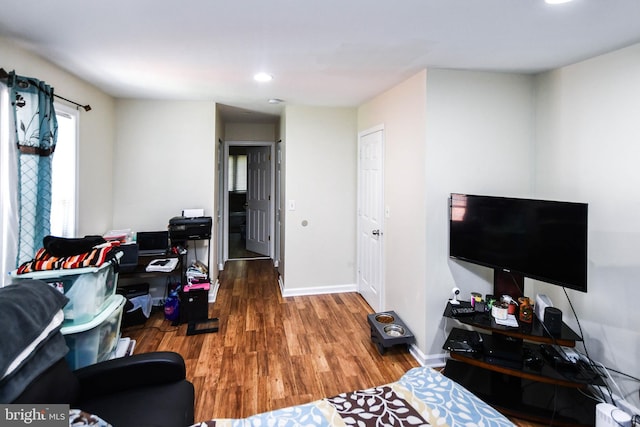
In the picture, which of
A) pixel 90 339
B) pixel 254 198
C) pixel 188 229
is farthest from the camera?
pixel 254 198

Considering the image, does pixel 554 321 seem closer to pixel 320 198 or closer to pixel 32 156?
pixel 320 198

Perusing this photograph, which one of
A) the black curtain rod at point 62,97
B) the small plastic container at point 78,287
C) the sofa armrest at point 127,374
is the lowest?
the sofa armrest at point 127,374

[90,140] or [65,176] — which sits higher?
[90,140]

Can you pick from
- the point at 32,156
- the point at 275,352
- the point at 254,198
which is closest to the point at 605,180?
the point at 275,352

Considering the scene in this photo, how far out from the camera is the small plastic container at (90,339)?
1.98m

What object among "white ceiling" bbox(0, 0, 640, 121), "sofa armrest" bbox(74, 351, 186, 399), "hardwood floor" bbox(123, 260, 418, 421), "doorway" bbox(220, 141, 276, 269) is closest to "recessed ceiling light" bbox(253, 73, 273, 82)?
"white ceiling" bbox(0, 0, 640, 121)

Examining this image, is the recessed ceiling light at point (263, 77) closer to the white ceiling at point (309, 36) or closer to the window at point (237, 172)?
the white ceiling at point (309, 36)

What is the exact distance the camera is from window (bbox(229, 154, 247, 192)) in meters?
7.22

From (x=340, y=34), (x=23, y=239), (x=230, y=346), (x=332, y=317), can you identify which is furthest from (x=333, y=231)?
(x=23, y=239)

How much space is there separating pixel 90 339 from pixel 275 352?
1348 millimetres

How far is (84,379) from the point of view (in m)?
1.60

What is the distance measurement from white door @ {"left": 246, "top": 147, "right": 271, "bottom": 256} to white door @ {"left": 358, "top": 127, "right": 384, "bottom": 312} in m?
2.14

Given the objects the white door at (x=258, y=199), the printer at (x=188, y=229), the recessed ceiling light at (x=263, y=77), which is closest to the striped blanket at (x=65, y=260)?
the printer at (x=188, y=229)

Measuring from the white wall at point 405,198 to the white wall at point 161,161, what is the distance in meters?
2.02
